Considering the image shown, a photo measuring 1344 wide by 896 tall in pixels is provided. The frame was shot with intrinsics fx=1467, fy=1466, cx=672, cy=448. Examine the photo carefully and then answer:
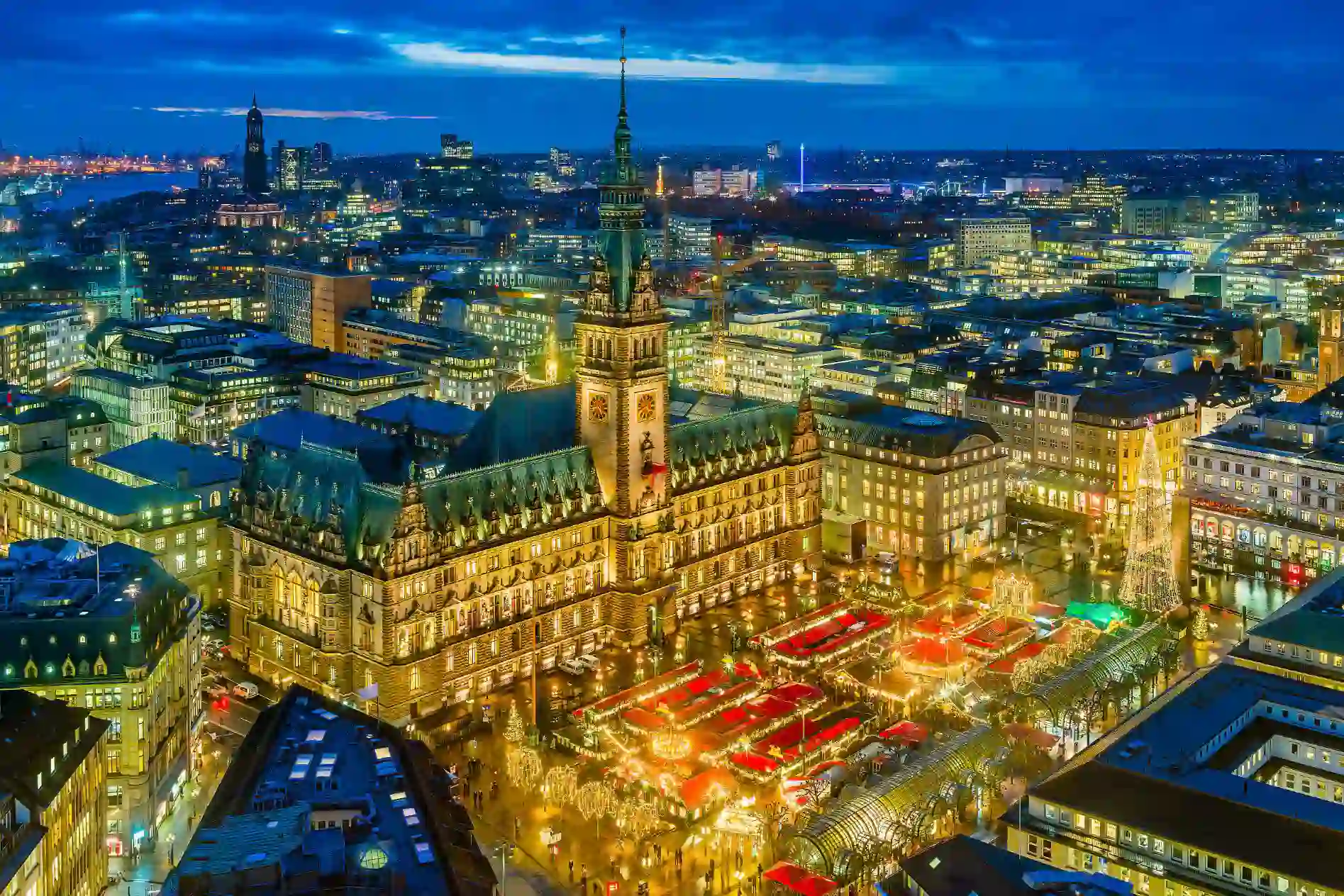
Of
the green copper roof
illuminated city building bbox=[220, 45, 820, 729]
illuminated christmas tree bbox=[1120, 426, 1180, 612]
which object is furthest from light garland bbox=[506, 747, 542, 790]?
illuminated christmas tree bbox=[1120, 426, 1180, 612]

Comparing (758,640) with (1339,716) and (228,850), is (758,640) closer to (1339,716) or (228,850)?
(1339,716)

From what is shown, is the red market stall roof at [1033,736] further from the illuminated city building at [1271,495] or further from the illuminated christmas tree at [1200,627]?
the illuminated city building at [1271,495]

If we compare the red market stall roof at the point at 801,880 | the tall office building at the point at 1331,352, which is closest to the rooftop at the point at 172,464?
the red market stall roof at the point at 801,880

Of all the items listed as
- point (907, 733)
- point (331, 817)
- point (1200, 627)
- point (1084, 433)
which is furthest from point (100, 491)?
point (1084, 433)

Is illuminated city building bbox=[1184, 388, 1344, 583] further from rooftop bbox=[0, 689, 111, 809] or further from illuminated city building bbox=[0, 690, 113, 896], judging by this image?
rooftop bbox=[0, 689, 111, 809]

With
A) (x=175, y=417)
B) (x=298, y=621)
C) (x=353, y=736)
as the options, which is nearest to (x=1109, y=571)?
(x=298, y=621)

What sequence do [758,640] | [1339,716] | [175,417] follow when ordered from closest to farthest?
[1339,716] → [758,640] → [175,417]

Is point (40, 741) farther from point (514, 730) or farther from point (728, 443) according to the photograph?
point (728, 443)
